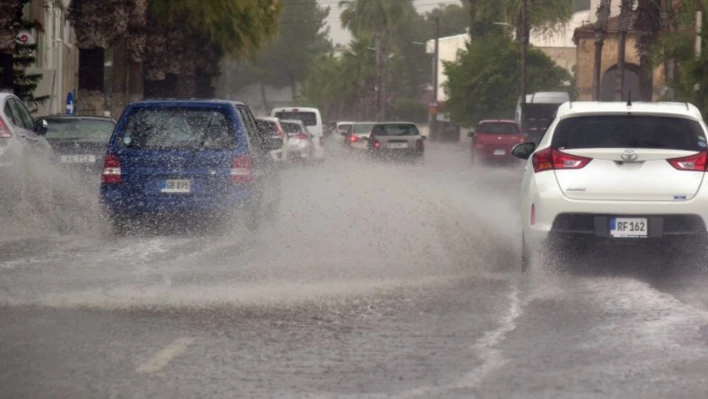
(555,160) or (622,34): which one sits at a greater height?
(622,34)

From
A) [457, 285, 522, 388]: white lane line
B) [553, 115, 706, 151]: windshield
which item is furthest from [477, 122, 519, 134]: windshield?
[457, 285, 522, 388]: white lane line

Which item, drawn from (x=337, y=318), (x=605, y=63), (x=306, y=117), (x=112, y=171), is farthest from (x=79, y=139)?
(x=605, y=63)

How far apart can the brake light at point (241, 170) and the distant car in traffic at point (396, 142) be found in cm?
2942

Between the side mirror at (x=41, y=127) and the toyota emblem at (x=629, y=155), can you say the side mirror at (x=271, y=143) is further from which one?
the toyota emblem at (x=629, y=155)

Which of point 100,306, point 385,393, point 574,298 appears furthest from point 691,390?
point 100,306

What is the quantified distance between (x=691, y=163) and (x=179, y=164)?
6.62 meters

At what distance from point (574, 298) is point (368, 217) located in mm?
7137

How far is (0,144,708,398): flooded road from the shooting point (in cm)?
820

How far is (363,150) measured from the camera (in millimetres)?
53906

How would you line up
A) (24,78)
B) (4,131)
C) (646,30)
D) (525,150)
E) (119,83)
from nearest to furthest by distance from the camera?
(525,150) < (4,131) < (24,78) < (119,83) < (646,30)

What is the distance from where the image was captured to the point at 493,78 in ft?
294

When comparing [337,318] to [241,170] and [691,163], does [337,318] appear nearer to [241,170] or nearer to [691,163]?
[691,163]

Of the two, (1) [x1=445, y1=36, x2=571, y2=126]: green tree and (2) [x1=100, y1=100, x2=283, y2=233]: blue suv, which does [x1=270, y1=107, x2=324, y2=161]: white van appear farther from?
(1) [x1=445, y1=36, x2=571, y2=126]: green tree

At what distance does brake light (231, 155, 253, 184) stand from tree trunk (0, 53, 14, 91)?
11.3m
